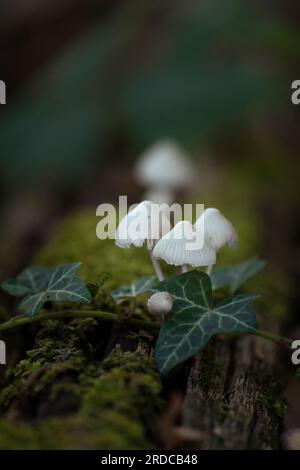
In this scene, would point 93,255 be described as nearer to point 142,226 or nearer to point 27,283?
point 27,283

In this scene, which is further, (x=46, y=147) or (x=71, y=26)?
(x=71, y=26)

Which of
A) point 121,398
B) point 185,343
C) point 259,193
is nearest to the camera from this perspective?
point 121,398

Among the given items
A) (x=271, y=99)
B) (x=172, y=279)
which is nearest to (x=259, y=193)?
(x=271, y=99)

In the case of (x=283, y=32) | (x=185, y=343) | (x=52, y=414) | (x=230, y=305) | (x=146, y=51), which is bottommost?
(x=52, y=414)

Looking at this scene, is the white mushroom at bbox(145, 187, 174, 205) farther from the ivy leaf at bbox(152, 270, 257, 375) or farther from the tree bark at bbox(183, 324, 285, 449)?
the ivy leaf at bbox(152, 270, 257, 375)

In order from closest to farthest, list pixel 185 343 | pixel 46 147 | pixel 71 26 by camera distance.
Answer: pixel 185 343
pixel 46 147
pixel 71 26

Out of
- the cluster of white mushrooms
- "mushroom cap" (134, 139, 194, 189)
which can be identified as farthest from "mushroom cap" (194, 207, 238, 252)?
"mushroom cap" (134, 139, 194, 189)

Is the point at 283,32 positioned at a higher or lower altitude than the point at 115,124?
higher

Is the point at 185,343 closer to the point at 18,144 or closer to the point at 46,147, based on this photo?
the point at 46,147
